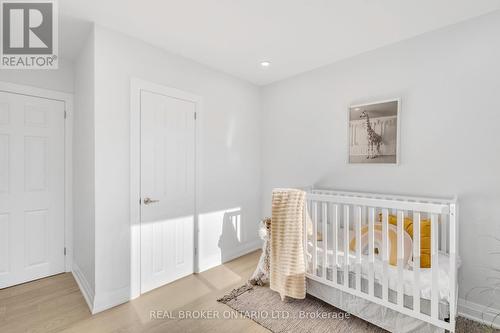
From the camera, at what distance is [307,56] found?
8.89ft

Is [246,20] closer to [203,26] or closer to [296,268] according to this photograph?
[203,26]

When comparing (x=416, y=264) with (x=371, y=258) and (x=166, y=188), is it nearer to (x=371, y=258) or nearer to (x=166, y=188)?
(x=371, y=258)

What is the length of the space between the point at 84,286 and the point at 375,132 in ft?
10.6

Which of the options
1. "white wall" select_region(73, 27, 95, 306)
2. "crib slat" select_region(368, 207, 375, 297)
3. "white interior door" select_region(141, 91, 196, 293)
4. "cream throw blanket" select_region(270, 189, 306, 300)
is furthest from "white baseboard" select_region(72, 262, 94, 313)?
"crib slat" select_region(368, 207, 375, 297)

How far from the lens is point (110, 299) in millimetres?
2121

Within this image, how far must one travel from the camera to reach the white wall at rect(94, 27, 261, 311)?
210 cm

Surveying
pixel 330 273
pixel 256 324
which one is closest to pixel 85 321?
pixel 256 324

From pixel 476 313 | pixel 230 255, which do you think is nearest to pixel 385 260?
pixel 476 313

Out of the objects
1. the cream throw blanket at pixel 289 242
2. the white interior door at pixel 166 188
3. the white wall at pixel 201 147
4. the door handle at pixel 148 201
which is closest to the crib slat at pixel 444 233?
the cream throw blanket at pixel 289 242

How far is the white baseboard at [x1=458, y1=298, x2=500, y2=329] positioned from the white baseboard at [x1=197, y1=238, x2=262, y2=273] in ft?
7.47

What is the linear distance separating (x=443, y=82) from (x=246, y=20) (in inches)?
70.3

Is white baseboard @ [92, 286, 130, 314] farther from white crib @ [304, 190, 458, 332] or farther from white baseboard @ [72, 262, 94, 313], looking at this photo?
Result: white crib @ [304, 190, 458, 332]

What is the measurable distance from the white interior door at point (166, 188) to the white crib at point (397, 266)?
4.40 feet

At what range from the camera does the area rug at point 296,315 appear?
1849mm
